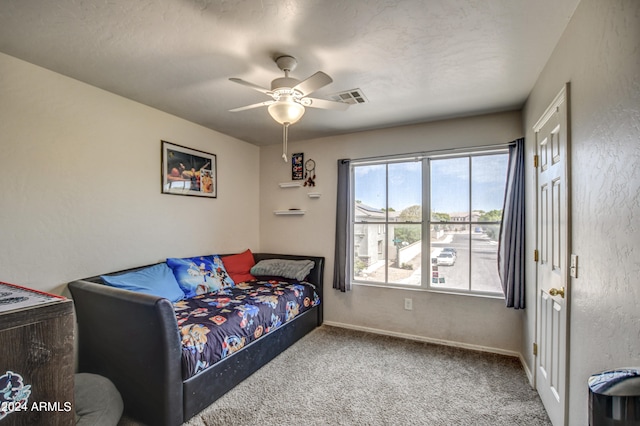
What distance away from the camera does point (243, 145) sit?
13.5ft

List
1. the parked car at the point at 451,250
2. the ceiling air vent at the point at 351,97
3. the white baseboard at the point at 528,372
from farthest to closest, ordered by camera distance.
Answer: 1. the parked car at the point at 451,250
2. the ceiling air vent at the point at 351,97
3. the white baseboard at the point at 528,372

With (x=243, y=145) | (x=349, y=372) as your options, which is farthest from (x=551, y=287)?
(x=243, y=145)

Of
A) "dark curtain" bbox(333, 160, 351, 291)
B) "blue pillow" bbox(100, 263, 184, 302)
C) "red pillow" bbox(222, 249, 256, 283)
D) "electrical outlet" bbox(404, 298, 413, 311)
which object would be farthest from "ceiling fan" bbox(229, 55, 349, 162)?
"electrical outlet" bbox(404, 298, 413, 311)

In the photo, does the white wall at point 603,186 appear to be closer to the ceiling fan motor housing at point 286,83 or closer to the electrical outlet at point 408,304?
the ceiling fan motor housing at point 286,83

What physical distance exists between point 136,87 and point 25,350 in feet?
7.36

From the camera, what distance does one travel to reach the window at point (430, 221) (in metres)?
3.09

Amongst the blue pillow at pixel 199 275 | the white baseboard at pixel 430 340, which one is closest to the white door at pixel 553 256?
the white baseboard at pixel 430 340

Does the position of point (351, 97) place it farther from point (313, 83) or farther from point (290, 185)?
point (290, 185)

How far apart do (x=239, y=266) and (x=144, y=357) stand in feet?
6.06

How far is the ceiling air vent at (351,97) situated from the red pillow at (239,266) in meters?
2.25

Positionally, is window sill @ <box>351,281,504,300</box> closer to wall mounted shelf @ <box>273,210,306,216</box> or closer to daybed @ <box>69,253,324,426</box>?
wall mounted shelf @ <box>273,210,306,216</box>

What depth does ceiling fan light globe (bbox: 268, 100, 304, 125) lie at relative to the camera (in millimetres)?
1991

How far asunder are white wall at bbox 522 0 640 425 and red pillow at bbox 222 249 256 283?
310cm

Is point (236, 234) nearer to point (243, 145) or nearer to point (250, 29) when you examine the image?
point (243, 145)
